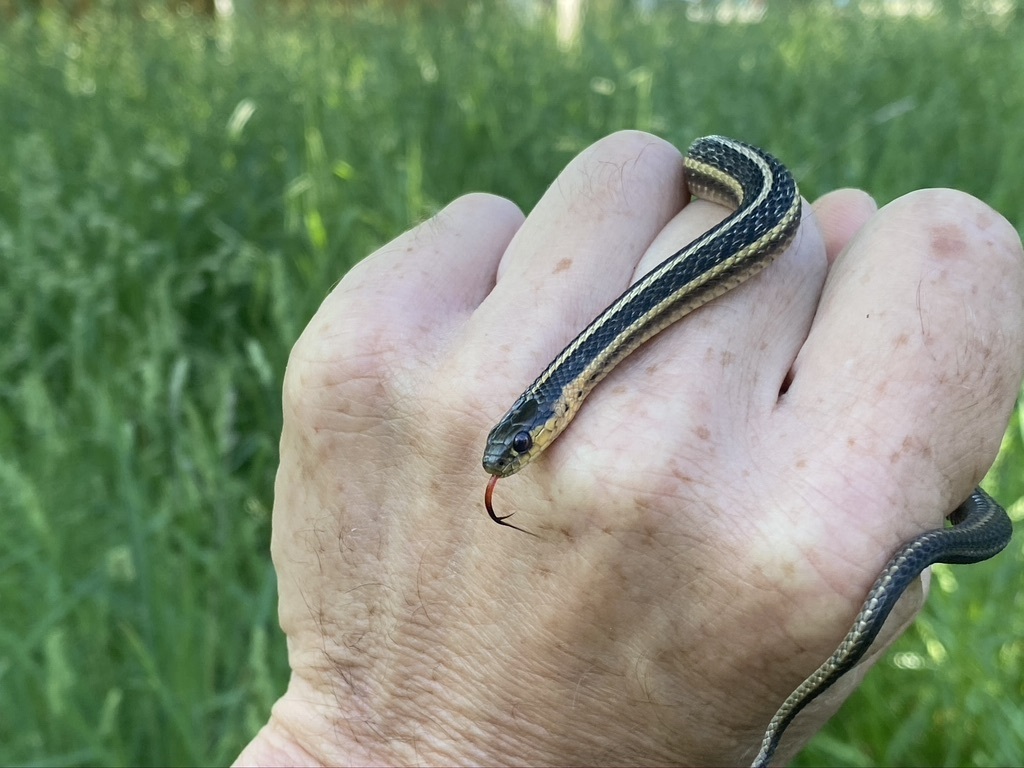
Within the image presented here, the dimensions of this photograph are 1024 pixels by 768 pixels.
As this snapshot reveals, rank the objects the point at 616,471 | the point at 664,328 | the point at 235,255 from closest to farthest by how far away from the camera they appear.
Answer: the point at 616,471 < the point at 664,328 < the point at 235,255

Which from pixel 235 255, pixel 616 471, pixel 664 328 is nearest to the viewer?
pixel 616 471

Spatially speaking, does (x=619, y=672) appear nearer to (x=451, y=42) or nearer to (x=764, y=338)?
(x=764, y=338)

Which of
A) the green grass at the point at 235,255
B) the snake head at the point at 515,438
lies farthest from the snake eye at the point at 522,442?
the green grass at the point at 235,255

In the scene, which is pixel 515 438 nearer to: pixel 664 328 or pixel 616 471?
pixel 616 471

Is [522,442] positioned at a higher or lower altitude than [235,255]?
higher

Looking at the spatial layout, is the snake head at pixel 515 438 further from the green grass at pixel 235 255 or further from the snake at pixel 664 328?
the green grass at pixel 235 255

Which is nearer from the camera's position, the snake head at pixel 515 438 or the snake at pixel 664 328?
the snake at pixel 664 328

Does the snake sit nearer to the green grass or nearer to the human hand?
the human hand

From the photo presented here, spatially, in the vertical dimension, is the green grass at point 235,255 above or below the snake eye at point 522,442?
below

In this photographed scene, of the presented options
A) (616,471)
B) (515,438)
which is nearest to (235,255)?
(515,438)
